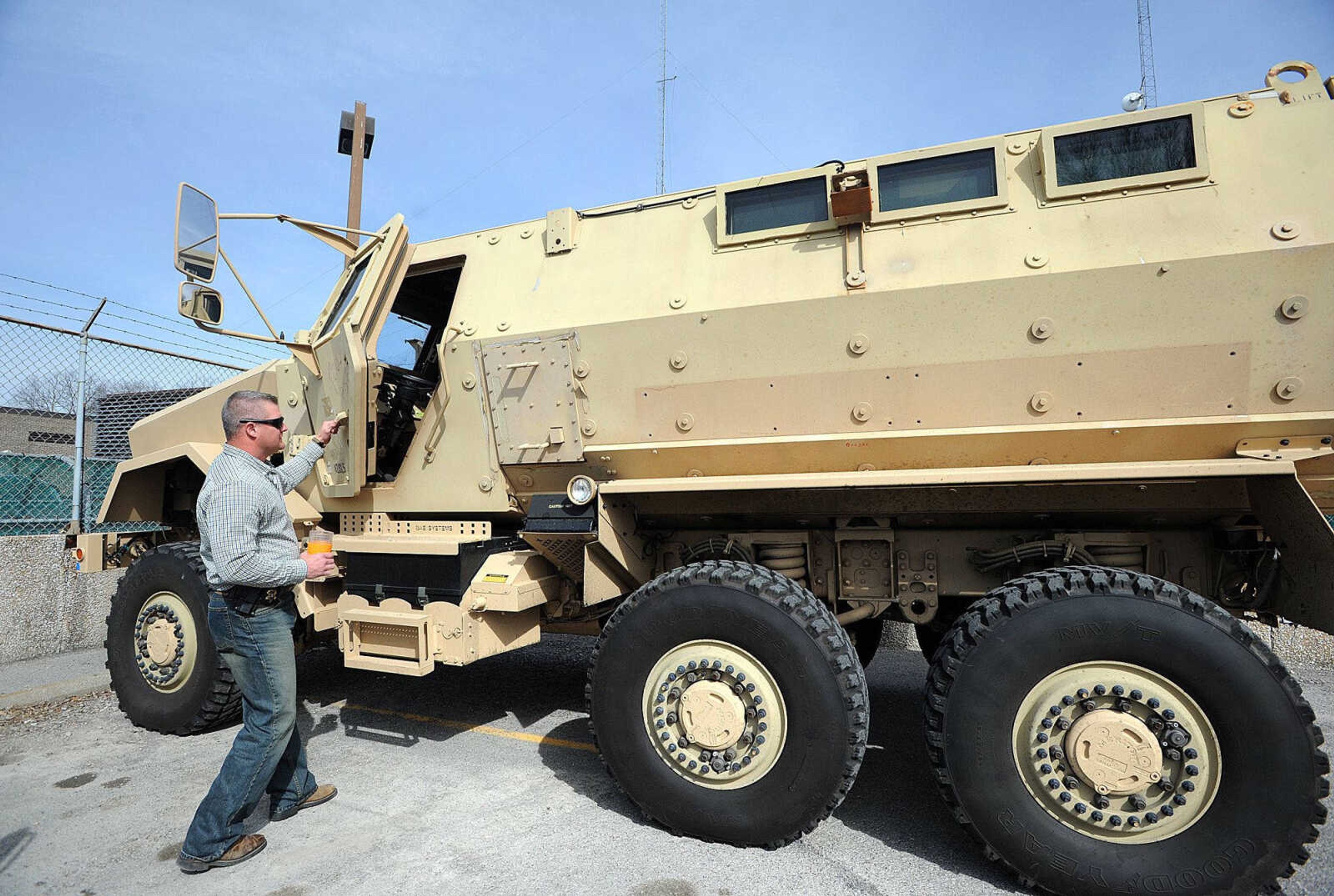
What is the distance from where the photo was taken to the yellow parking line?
13.6ft

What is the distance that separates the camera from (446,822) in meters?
3.19

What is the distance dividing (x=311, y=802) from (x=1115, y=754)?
3484mm

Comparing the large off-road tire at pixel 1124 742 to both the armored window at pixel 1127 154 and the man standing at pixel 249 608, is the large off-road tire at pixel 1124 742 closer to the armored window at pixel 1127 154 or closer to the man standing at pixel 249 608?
the armored window at pixel 1127 154

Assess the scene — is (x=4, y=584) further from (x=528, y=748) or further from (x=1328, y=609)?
(x=1328, y=609)

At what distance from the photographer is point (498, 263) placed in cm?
411

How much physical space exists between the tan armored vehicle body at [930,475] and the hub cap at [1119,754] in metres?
0.01

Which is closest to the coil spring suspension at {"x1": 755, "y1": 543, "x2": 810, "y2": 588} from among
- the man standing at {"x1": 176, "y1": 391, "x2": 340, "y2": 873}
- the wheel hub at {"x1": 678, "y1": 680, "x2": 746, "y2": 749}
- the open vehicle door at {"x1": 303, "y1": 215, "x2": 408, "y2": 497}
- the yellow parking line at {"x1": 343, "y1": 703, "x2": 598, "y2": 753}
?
the wheel hub at {"x1": 678, "y1": 680, "x2": 746, "y2": 749}

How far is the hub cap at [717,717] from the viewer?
2889 millimetres

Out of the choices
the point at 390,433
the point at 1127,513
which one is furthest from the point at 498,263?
the point at 1127,513

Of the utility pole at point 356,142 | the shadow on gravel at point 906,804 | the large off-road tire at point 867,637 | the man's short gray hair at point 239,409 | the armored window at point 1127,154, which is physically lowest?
the shadow on gravel at point 906,804

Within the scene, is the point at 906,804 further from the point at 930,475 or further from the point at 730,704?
the point at 930,475

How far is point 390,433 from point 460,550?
114 cm

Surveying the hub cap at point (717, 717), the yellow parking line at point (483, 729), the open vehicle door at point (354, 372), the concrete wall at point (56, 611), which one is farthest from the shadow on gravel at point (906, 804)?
the open vehicle door at point (354, 372)

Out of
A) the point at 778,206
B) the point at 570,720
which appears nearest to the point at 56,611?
the point at 570,720
